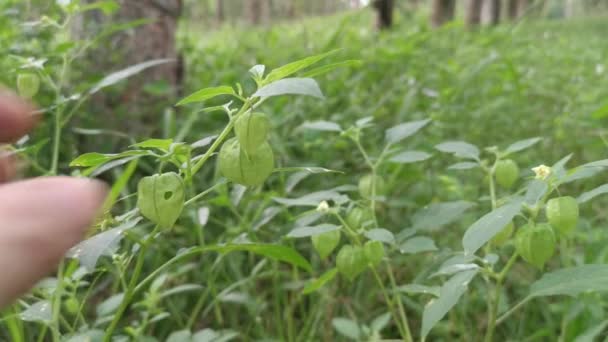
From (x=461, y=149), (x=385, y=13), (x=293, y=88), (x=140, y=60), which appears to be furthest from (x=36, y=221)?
(x=385, y=13)

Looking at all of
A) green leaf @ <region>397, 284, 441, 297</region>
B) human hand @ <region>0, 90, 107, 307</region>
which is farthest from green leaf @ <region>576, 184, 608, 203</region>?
human hand @ <region>0, 90, 107, 307</region>

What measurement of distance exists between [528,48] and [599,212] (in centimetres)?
315

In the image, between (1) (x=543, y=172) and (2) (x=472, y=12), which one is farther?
(2) (x=472, y=12)

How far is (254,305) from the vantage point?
139cm

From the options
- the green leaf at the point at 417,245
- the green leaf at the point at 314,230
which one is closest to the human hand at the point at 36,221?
the green leaf at the point at 314,230

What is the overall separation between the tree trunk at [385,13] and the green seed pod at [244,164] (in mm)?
6027

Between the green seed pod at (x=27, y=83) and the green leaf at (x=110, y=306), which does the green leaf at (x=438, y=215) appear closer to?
the green leaf at (x=110, y=306)

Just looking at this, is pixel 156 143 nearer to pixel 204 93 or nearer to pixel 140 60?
pixel 204 93

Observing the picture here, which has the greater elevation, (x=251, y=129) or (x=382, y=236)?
(x=251, y=129)

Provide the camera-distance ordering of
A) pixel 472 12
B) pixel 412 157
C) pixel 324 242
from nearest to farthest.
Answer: pixel 324 242
pixel 412 157
pixel 472 12

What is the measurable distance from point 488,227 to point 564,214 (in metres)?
0.14

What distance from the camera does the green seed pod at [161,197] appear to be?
28.9 inches

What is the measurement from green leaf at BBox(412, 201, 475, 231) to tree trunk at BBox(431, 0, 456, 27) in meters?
7.03

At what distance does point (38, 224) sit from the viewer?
0.31m
